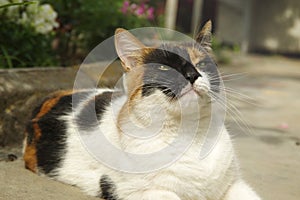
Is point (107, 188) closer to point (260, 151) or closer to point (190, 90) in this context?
point (190, 90)

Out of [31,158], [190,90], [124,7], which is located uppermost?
[190,90]

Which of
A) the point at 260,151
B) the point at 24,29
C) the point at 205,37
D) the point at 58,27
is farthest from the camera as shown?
the point at 58,27

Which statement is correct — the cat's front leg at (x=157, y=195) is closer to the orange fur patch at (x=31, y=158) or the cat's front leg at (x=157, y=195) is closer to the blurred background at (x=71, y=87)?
the blurred background at (x=71, y=87)

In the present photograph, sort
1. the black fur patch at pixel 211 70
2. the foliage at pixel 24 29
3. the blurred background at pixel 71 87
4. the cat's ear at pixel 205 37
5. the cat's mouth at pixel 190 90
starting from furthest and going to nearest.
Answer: the foliage at pixel 24 29 → the blurred background at pixel 71 87 → the cat's ear at pixel 205 37 → the black fur patch at pixel 211 70 → the cat's mouth at pixel 190 90

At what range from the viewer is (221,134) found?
2.29 metres

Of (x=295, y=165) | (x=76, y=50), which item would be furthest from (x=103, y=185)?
(x=76, y=50)

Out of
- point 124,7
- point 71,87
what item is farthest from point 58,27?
point 71,87

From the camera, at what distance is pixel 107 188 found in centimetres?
227

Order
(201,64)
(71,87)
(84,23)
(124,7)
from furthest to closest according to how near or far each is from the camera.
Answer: (124,7) → (84,23) → (71,87) → (201,64)

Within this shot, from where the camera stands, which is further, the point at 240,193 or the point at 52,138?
the point at 52,138

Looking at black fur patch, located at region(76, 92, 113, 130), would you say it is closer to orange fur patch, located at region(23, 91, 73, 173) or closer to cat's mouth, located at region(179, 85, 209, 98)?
orange fur patch, located at region(23, 91, 73, 173)

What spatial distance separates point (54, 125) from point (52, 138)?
0.08 metres

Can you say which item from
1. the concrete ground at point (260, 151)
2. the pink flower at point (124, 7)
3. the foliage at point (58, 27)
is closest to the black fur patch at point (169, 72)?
A: the concrete ground at point (260, 151)

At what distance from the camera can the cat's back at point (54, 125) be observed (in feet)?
8.42
